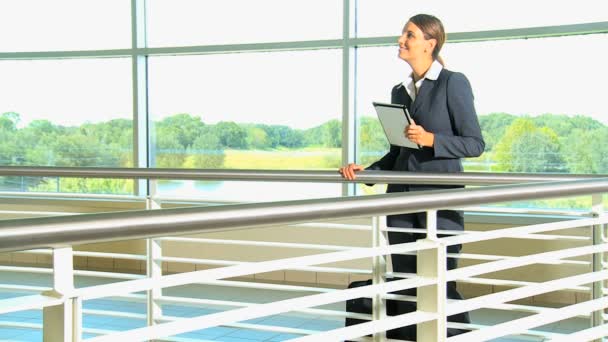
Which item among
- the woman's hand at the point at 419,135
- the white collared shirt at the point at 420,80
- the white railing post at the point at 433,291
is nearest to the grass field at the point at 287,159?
the white collared shirt at the point at 420,80

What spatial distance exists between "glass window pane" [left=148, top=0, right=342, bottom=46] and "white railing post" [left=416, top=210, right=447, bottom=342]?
471 cm

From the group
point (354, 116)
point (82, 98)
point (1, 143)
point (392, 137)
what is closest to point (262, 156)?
point (354, 116)

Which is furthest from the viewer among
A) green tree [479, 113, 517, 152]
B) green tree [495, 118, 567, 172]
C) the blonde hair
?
green tree [479, 113, 517, 152]

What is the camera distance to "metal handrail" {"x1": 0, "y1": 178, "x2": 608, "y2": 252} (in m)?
1.15

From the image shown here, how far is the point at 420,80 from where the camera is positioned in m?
3.20

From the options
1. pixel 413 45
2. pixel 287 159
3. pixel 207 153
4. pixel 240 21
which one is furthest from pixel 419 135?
pixel 207 153

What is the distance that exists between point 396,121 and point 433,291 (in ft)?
4.14

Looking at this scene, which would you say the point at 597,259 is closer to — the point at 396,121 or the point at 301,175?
the point at 396,121

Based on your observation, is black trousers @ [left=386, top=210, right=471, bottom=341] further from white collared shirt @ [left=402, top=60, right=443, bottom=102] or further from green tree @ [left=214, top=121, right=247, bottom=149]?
green tree @ [left=214, top=121, right=247, bottom=149]

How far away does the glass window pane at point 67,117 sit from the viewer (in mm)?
7414

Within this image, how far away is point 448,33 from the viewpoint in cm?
609

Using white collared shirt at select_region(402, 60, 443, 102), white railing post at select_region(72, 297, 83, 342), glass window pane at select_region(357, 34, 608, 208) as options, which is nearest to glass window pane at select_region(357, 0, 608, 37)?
glass window pane at select_region(357, 34, 608, 208)

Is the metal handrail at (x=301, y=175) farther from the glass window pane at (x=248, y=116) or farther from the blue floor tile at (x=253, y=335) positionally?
the glass window pane at (x=248, y=116)

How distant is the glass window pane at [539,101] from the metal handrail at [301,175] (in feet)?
8.14
